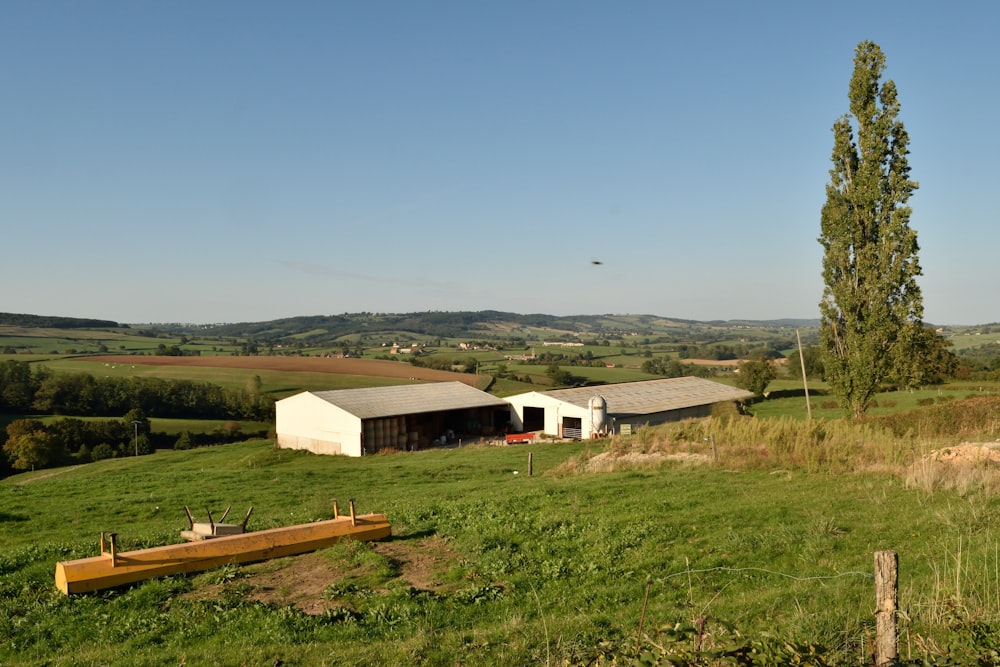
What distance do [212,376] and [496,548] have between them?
80.1m

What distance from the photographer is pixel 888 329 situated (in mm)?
34188

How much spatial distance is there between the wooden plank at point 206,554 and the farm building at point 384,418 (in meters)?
27.5

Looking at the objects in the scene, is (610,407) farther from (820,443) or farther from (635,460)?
(820,443)

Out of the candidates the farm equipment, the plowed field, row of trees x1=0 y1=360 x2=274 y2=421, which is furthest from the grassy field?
Result: the plowed field

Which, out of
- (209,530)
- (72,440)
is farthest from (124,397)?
(209,530)

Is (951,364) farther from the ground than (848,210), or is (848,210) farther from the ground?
(848,210)

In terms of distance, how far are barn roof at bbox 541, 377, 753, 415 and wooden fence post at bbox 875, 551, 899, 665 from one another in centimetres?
3812

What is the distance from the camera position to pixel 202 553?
10.6 metres

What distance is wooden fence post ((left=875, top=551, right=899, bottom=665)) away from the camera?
4.81m

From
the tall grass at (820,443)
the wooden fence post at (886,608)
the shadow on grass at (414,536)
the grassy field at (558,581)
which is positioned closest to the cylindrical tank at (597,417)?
the tall grass at (820,443)

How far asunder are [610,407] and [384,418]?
1572 cm

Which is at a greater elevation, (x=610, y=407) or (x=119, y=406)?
(x=610, y=407)

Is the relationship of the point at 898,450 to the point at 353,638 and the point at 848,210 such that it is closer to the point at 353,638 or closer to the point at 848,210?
the point at 353,638

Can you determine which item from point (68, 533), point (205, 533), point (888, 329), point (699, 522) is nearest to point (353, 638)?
point (205, 533)
